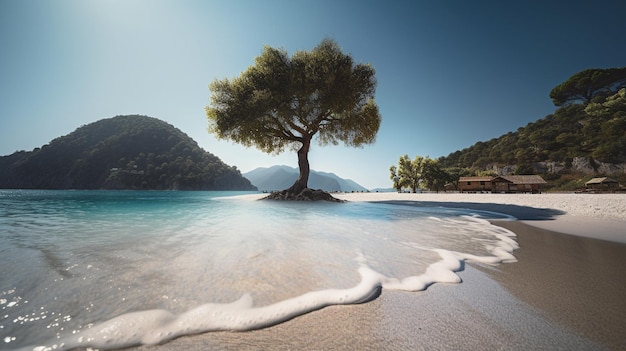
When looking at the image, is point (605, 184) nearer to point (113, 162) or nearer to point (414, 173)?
point (414, 173)

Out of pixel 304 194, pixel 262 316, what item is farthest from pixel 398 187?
pixel 262 316

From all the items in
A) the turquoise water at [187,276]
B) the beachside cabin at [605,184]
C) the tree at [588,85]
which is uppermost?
the tree at [588,85]

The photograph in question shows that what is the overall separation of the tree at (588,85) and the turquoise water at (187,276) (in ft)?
337

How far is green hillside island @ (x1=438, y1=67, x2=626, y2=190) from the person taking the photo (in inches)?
1993

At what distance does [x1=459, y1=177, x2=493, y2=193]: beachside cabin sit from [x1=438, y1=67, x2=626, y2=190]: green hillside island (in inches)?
567

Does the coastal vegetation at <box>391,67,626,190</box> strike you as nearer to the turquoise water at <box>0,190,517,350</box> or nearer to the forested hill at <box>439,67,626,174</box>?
the forested hill at <box>439,67,626,174</box>

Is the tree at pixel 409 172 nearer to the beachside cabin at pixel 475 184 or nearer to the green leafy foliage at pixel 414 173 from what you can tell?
the green leafy foliage at pixel 414 173

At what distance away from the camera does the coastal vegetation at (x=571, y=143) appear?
2000 inches

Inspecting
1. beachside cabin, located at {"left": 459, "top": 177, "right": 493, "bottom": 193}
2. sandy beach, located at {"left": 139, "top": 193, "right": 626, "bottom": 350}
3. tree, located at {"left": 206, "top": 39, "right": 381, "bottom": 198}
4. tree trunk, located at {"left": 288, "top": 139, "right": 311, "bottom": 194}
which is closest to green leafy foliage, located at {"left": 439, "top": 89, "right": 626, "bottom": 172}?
beachside cabin, located at {"left": 459, "top": 177, "right": 493, "bottom": 193}

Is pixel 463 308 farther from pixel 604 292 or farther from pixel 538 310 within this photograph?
pixel 604 292

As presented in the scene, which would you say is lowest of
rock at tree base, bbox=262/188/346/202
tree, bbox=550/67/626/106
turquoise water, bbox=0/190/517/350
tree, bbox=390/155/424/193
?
turquoise water, bbox=0/190/517/350

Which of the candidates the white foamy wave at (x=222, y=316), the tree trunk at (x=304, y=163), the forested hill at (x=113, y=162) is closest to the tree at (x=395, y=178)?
the tree trunk at (x=304, y=163)

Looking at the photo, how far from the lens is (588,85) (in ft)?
223

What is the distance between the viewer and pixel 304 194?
789 inches
